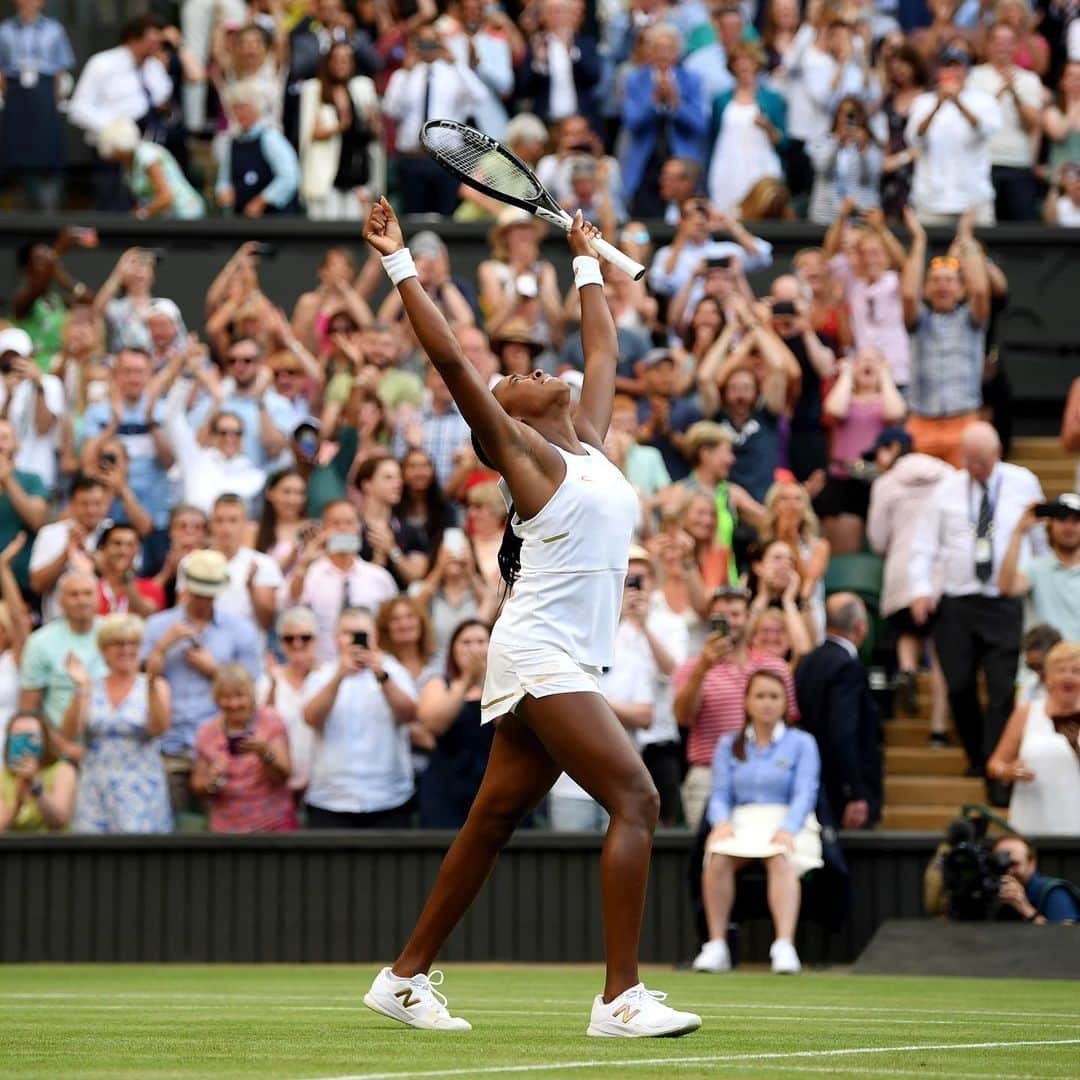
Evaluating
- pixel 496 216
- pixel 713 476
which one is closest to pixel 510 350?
pixel 713 476

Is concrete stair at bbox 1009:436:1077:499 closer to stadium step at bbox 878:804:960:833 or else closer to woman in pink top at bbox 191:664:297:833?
stadium step at bbox 878:804:960:833

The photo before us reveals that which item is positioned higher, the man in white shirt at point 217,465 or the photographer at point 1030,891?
the man in white shirt at point 217,465

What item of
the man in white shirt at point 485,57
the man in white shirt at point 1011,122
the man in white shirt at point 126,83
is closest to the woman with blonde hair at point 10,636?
the man in white shirt at point 126,83

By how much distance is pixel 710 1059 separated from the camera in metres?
6.14

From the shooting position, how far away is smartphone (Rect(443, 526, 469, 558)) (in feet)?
46.1

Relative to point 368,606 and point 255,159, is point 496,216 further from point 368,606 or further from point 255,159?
point 368,606

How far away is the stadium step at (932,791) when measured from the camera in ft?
46.8

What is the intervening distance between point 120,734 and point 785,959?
3700mm

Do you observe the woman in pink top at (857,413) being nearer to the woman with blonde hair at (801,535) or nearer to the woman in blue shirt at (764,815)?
the woman with blonde hair at (801,535)

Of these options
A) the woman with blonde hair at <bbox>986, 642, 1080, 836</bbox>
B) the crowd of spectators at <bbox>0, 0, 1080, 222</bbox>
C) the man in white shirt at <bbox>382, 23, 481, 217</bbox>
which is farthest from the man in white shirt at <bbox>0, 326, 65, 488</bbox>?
the woman with blonde hair at <bbox>986, 642, 1080, 836</bbox>

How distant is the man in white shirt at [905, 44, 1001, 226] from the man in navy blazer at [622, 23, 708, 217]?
168 cm

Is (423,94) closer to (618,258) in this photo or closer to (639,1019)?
(618,258)

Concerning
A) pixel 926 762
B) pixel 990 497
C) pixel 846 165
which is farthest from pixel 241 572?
pixel 846 165

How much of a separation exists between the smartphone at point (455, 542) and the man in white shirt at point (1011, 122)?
6182 millimetres
